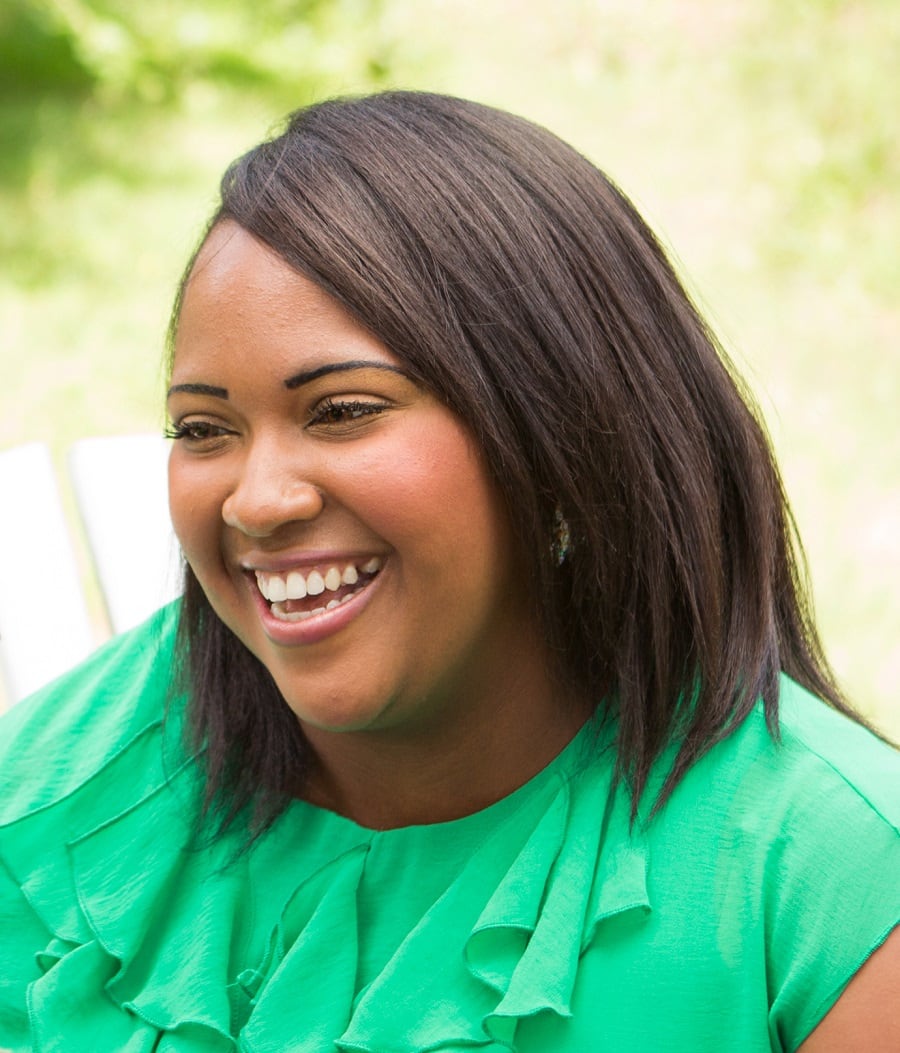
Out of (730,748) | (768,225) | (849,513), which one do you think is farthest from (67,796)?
(768,225)

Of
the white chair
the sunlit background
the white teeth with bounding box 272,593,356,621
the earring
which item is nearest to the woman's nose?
the white teeth with bounding box 272,593,356,621

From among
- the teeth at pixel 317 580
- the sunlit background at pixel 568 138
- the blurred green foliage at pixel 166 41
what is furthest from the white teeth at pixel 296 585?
the blurred green foliage at pixel 166 41

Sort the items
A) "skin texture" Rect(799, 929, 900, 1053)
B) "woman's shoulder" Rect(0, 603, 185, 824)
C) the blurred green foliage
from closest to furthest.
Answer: "skin texture" Rect(799, 929, 900, 1053)
"woman's shoulder" Rect(0, 603, 185, 824)
the blurred green foliage

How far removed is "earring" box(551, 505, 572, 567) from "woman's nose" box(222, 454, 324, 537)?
0.94ft

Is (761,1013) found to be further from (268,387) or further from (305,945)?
(268,387)

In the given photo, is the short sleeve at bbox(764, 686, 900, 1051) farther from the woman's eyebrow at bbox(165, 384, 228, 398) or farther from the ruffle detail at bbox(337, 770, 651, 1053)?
the woman's eyebrow at bbox(165, 384, 228, 398)

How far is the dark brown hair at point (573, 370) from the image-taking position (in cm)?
163

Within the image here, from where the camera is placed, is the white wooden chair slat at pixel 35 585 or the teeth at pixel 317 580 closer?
the teeth at pixel 317 580

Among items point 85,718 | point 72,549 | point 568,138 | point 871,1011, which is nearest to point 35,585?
point 72,549

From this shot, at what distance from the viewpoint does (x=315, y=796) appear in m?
2.00

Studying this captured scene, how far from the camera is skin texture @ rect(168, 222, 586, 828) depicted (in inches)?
62.9

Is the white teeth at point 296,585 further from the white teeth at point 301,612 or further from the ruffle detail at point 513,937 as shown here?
the ruffle detail at point 513,937

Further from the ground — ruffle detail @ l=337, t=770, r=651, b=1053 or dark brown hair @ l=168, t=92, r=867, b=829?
dark brown hair @ l=168, t=92, r=867, b=829

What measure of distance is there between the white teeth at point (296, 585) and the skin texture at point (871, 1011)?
0.73 meters
